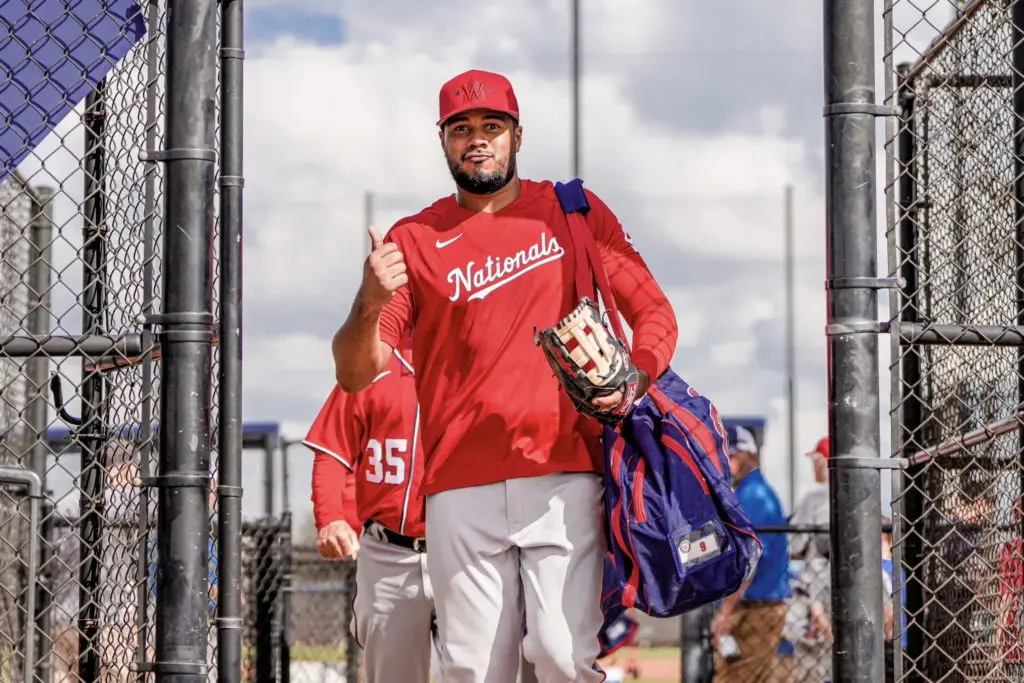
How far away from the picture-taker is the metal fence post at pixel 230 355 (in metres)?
Result: 5.61

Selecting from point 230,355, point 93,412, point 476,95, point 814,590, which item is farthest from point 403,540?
point 814,590

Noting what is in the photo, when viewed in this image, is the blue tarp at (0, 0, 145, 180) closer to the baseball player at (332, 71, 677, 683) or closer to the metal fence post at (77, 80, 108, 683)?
the metal fence post at (77, 80, 108, 683)

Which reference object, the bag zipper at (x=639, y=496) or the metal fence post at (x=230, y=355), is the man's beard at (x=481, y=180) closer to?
the bag zipper at (x=639, y=496)

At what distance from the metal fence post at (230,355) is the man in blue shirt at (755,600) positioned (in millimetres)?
5565

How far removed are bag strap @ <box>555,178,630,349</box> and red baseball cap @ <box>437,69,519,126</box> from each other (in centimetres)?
31

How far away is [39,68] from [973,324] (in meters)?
3.16

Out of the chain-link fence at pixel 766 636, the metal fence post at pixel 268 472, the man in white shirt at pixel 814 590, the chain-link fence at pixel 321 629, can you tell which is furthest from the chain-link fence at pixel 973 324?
the metal fence post at pixel 268 472

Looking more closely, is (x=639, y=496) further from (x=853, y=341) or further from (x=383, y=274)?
(x=383, y=274)

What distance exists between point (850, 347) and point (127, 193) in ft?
8.16

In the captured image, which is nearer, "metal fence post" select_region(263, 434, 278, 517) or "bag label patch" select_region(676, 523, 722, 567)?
"bag label patch" select_region(676, 523, 722, 567)

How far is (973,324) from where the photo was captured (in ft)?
16.4

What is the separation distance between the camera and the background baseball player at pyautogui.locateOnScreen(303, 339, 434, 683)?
630cm

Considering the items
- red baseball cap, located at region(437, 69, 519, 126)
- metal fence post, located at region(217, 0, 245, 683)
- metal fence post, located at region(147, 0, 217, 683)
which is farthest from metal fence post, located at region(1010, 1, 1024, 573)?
metal fence post, located at region(217, 0, 245, 683)

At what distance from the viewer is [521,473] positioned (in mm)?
4410
